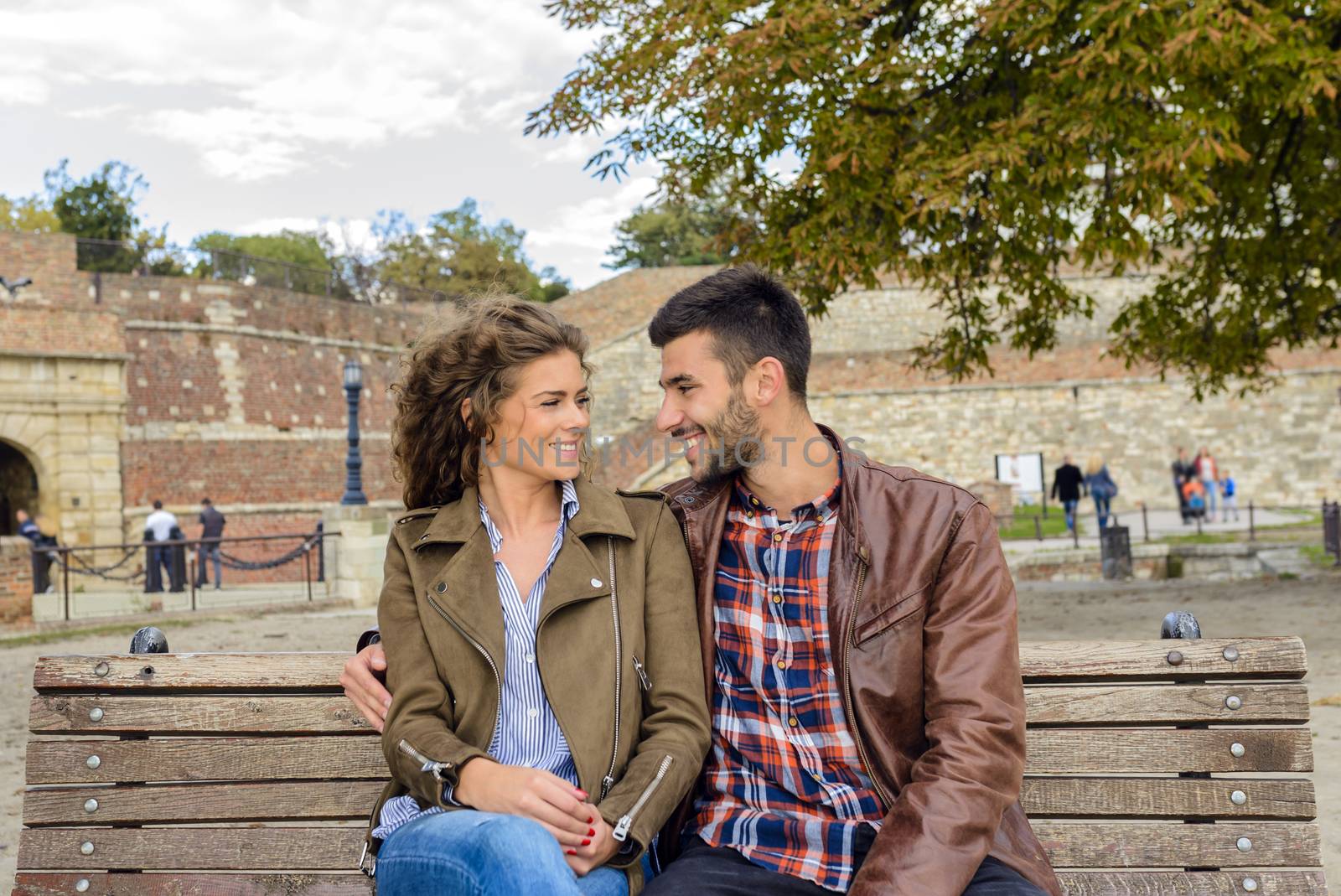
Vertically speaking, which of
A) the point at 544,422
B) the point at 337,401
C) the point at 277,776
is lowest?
the point at 277,776

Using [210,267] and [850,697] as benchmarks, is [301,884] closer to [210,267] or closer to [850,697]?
[850,697]

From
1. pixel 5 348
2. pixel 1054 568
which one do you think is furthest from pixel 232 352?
pixel 1054 568

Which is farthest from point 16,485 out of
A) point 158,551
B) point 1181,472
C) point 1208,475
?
point 1208,475

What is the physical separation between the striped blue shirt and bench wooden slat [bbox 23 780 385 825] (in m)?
0.26

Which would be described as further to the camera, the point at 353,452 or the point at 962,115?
the point at 353,452

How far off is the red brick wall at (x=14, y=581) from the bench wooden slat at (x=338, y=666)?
1065 centimetres

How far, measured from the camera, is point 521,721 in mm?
2299

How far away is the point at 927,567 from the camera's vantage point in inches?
89.7

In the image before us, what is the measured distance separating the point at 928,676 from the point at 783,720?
0.31 metres

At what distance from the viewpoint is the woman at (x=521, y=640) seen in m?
2.05

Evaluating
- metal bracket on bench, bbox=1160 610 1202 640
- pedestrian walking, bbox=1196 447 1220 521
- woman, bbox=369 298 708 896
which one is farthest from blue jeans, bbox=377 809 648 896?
pedestrian walking, bbox=1196 447 1220 521

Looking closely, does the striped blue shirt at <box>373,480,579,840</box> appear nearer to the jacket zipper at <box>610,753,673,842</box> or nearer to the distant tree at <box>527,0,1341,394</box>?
the jacket zipper at <box>610,753,673,842</box>

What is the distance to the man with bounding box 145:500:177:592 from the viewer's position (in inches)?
711

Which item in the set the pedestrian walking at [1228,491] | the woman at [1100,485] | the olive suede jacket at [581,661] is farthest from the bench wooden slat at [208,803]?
the pedestrian walking at [1228,491]
